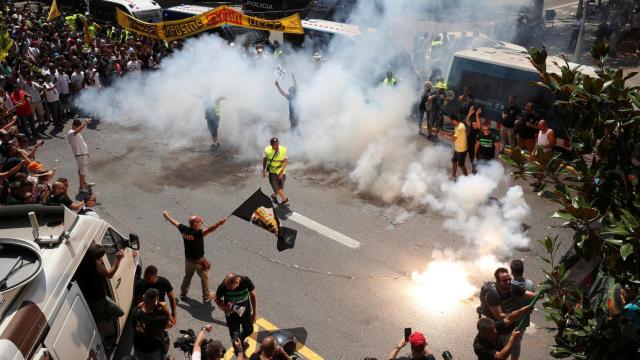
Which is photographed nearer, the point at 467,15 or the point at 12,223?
the point at 12,223

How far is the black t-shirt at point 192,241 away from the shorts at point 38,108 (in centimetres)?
860

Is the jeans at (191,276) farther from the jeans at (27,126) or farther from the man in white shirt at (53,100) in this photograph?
the man in white shirt at (53,100)

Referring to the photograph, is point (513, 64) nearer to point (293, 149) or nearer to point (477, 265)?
point (293, 149)

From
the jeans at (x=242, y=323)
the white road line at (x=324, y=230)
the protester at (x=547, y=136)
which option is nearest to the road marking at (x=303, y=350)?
the jeans at (x=242, y=323)

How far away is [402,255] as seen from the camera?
8.31m

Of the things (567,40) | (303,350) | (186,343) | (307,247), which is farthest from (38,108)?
(567,40)

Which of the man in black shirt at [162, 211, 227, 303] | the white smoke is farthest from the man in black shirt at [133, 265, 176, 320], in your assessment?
the white smoke

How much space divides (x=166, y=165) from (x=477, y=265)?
702cm

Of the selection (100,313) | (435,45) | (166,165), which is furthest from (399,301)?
(435,45)

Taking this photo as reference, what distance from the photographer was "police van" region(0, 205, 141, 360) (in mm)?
4082

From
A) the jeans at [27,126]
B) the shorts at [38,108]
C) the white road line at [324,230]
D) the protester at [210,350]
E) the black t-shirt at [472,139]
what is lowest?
the white road line at [324,230]

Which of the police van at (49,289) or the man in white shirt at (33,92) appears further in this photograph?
the man in white shirt at (33,92)

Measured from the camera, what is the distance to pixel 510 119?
12.1 meters

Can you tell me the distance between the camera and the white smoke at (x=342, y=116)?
31.4ft
